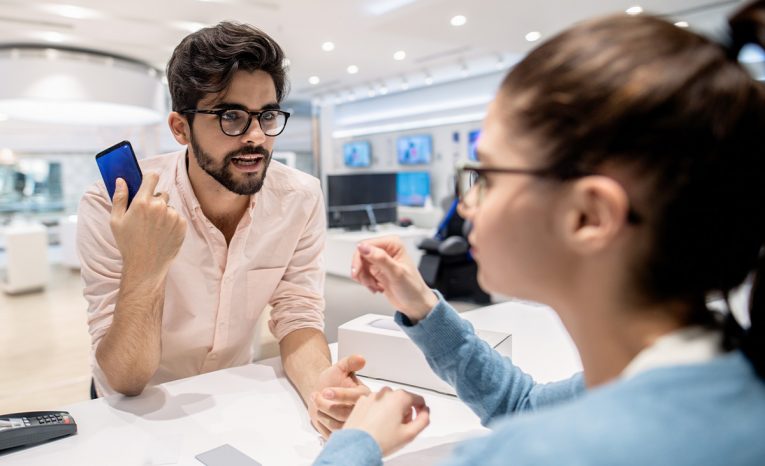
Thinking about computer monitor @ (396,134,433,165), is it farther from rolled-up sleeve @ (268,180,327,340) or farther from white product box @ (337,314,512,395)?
white product box @ (337,314,512,395)

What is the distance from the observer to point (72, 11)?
559 cm

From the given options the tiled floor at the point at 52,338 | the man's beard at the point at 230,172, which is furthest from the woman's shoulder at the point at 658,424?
the tiled floor at the point at 52,338

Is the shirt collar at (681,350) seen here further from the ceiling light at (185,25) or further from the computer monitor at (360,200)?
the ceiling light at (185,25)

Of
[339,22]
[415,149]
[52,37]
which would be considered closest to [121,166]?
[339,22]

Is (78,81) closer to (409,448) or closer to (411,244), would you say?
(411,244)

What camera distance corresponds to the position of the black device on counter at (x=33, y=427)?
101cm

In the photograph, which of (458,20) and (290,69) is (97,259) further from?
(290,69)

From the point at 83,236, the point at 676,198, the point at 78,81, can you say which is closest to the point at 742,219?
the point at 676,198

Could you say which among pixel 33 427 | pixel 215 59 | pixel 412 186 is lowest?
pixel 412 186

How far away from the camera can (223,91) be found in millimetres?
1493

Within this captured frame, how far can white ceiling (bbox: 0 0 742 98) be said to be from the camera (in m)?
5.45

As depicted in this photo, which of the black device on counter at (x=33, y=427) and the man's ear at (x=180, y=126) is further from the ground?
the man's ear at (x=180, y=126)

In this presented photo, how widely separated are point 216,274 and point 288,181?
395 millimetres

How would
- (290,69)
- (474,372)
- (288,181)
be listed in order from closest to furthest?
(474,372) < (288,181) < (290,69)
